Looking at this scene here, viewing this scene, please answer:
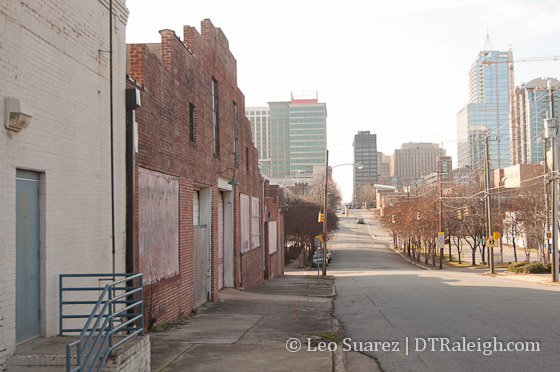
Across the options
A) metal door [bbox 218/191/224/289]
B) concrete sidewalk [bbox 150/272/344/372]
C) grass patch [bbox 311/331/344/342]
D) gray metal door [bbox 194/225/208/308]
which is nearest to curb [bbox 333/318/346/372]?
concrete sidewalk [bbox 150/272/344/372]

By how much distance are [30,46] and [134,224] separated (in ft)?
13.8

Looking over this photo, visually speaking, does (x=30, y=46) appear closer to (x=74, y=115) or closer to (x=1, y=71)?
(x=1, y=71)

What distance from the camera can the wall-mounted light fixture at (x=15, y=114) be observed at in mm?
6621

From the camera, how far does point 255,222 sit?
2623 cm

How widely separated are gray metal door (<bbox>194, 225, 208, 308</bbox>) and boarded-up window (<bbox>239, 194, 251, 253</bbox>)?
5.50 metres

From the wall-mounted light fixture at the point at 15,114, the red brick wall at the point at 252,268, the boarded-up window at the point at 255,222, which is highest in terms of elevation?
the wall-mounted light fixture at the point at 15,114

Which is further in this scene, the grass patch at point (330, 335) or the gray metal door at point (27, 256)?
the grass patch at point (330, 335)

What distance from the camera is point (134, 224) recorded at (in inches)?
410

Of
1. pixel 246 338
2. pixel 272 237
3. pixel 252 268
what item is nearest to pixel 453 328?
pixel 246 338

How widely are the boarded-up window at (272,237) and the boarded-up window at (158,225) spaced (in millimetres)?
18450

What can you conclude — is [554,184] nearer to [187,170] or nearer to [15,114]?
[187,170]

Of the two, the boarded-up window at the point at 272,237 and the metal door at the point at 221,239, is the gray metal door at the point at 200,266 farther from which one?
the boarded-up window at the point at 272,237

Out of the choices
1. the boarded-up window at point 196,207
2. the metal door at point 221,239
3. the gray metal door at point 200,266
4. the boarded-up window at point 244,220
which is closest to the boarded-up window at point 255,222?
the boarded-up window at point 244,220

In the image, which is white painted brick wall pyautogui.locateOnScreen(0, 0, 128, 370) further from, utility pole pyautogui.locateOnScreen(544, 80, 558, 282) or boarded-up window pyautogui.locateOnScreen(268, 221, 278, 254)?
utility pole pyautogui.locateOnScreen(544, 80, 558, 282)
